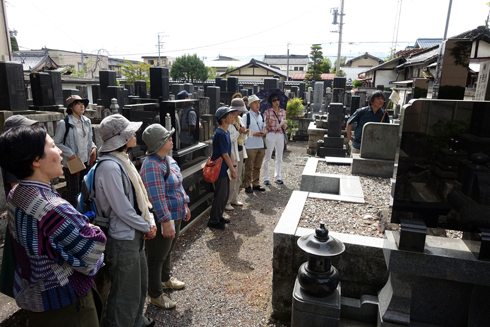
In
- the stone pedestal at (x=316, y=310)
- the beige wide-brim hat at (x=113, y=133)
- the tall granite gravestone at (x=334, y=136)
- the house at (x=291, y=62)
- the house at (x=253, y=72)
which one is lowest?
the stone pedestal at (x=316, y=310)

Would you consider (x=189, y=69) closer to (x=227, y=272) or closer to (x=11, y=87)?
(x=11, y=87)

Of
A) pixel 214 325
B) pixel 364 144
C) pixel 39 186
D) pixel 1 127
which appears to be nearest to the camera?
pixel 39 186

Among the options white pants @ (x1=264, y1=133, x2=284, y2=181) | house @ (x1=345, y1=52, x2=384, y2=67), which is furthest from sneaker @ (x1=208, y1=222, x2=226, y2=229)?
house @ (x1=345, y1=52, x2=384, y2=67)

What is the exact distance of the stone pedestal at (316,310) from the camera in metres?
2.55

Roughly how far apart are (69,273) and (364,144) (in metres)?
5.07

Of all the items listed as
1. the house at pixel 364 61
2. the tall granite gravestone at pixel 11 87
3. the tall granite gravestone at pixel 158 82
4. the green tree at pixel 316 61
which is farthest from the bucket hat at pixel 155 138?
the house at pixel 364 61

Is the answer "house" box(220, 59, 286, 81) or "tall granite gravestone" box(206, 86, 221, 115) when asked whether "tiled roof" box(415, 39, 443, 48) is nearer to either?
"house" box(220, 59, 286, 81)

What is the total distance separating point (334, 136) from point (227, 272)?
6265mm

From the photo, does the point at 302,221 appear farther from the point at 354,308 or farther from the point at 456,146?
the point at 456,146

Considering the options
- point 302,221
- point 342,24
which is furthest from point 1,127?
point 342,24

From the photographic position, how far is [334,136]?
9.09 metres

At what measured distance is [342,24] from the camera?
3284 cm

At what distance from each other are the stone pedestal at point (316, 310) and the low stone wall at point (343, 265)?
0.99ft

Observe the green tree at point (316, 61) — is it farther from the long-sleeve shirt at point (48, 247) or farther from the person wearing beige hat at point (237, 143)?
the long-sleeve shirt at point (48, 247)
